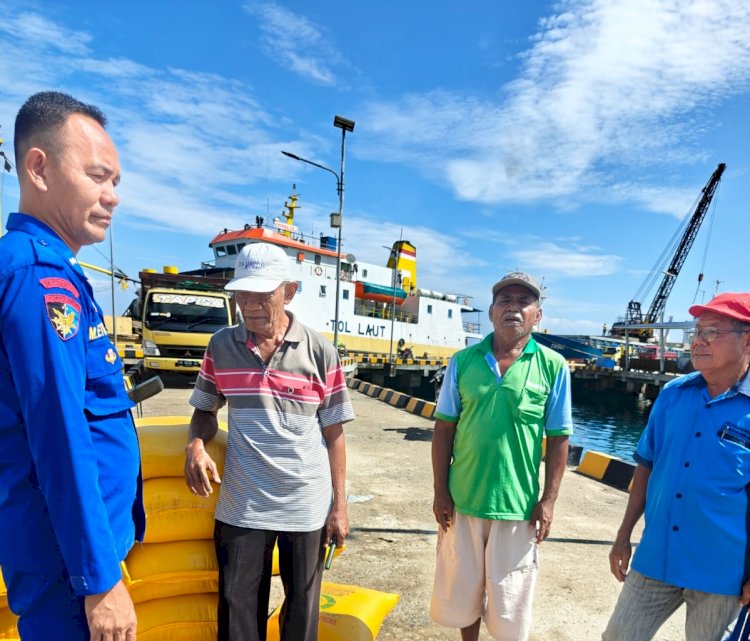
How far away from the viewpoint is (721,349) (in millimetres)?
1984

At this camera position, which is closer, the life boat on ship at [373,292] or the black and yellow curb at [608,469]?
the black and yellow curb at [608,469]

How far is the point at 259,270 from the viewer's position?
1997 millimetres

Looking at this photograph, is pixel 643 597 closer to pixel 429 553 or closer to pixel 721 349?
pixel 721 349

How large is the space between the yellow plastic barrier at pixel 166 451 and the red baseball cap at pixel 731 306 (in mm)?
2113

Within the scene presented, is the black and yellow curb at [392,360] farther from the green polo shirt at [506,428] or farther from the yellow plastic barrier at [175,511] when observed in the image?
the yellow plastic barrier at [175,511]

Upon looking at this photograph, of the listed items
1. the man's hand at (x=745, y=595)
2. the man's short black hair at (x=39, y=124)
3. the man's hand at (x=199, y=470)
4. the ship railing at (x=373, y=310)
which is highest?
the ship railing at (x=373, y=310)

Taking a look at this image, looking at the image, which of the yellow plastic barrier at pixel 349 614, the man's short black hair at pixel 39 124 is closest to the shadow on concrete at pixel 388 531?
the yellow plastic barrier at pixel 349 614

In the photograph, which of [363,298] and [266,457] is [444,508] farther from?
[363,298]

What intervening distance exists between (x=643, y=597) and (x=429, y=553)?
6.74 feet

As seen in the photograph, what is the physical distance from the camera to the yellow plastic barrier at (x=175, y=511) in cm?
210

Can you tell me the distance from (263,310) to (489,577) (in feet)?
5.46

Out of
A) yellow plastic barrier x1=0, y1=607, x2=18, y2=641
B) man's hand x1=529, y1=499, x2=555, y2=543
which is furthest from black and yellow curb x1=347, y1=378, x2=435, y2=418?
yellow plastic barrier x1=0, y1=607, x2=18, y2=641

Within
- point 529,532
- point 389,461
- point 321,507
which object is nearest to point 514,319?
point 529,532

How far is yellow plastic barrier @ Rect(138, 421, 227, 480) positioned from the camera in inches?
83.0
